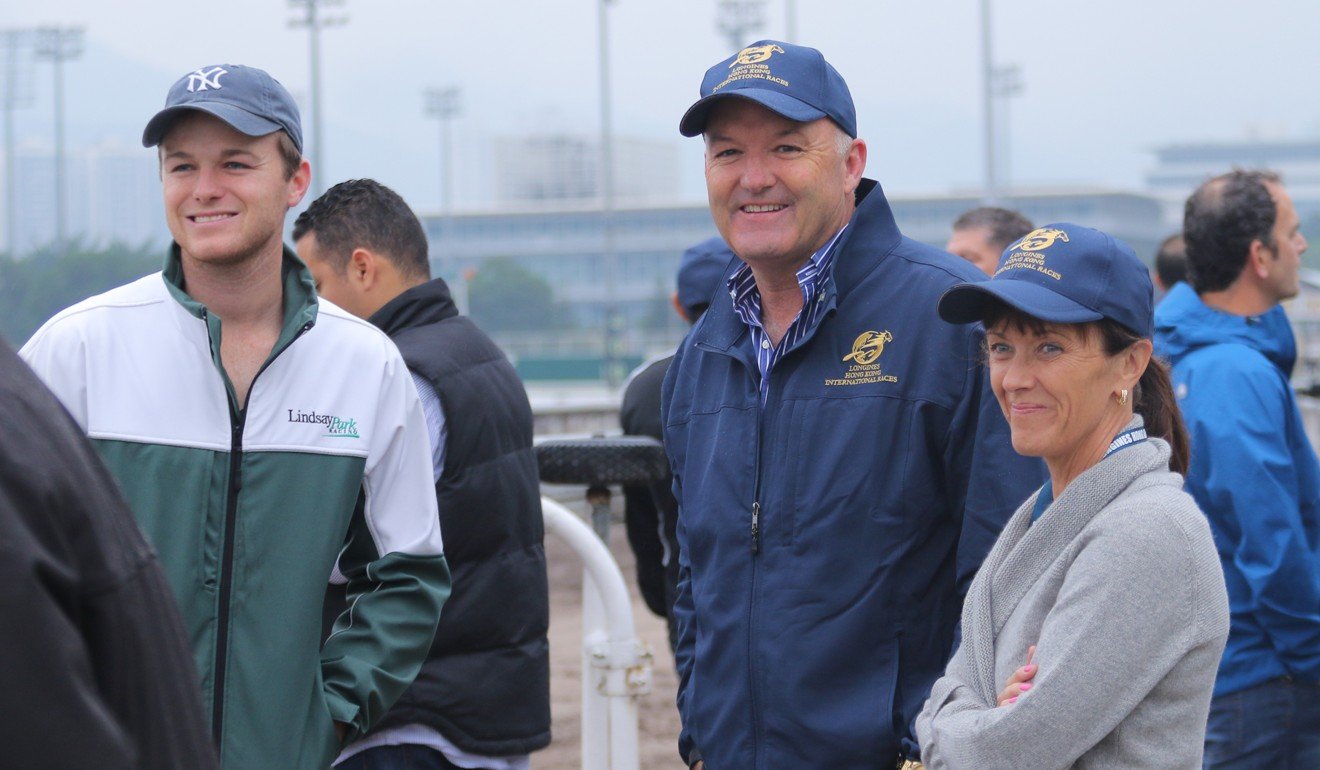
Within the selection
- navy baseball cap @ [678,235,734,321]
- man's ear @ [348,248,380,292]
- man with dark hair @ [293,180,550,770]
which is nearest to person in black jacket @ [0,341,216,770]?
man with dark hair @ [293,180,550,770]

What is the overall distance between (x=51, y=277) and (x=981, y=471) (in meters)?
14.6

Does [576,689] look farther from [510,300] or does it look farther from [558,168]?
[558,168]

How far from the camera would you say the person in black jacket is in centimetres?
110

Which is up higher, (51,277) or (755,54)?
(51,277)

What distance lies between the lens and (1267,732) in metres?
3.53

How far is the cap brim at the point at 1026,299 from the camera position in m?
2.27

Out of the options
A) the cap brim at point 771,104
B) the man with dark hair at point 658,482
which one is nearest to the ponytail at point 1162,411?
the cap brim at point 771,104

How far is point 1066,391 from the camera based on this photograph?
229 cm

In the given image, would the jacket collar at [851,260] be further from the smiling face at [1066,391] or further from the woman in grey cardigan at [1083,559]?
the smiling face at [1066,391]

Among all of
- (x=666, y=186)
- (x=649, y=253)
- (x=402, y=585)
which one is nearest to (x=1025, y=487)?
(x=402, y=585)

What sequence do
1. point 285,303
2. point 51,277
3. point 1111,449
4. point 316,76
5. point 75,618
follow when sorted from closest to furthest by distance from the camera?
point 75,618
point 1111,449
point 285,303
point 51,277
point 316,76

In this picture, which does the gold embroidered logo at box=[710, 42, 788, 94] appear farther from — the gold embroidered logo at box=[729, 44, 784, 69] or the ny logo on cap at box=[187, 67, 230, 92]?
the ny logo on cap at box=[187, 67, 230, 92]

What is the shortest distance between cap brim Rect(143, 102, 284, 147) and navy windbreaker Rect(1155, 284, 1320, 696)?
7.56ft

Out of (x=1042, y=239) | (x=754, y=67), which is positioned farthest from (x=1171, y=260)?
(x=1042, y=239)
